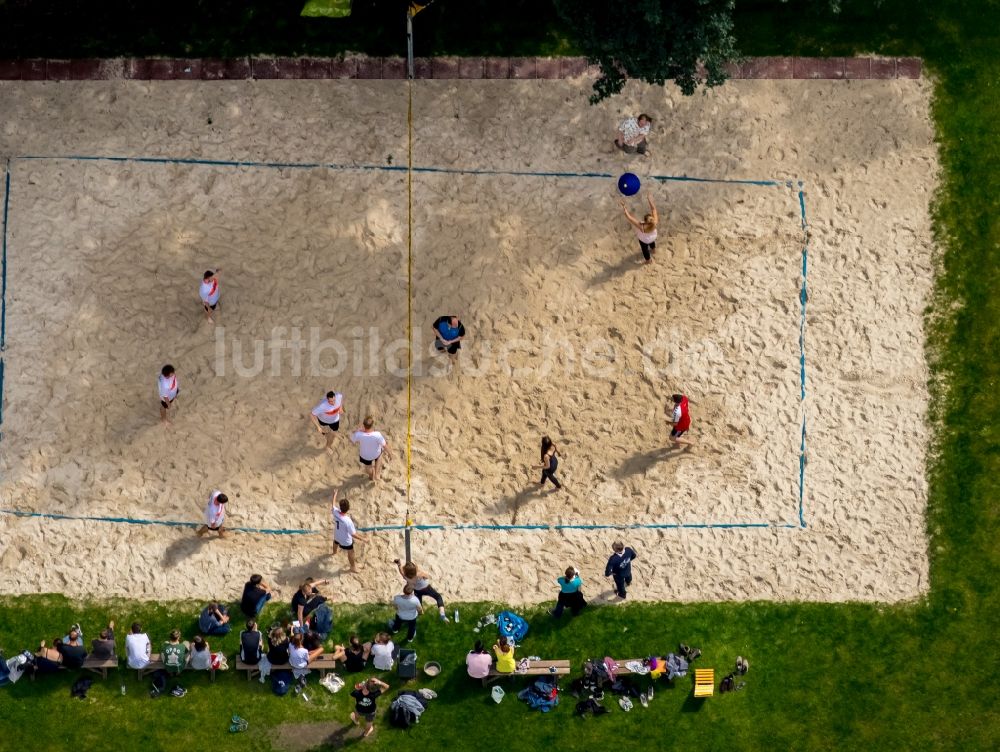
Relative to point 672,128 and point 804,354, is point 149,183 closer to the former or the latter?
point 672,128

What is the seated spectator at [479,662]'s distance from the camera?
24.6m

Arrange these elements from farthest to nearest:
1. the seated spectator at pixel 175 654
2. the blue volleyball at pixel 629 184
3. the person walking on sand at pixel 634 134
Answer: the person walking on sand at pixel 634 134, the blue volleyball at pixel 629 184, the seated spectator at pixel 175 654

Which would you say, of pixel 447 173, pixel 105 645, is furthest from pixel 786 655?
pixel 105 645

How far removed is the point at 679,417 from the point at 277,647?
8.06 m

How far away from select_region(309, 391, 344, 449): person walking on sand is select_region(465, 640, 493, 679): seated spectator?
4.62 m

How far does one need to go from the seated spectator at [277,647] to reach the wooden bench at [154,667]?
109 centimetres

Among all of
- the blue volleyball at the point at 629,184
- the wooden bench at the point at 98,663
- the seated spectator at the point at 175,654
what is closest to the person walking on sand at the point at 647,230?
the blue volleyball at the point at 629,184

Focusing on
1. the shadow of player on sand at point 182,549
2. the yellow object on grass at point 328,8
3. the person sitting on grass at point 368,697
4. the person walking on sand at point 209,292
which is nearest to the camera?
the person sitting on grass at point 368,697

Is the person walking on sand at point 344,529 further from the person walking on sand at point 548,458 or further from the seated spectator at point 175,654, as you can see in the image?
the person walking on sand at point 548,458

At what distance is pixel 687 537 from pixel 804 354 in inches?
161

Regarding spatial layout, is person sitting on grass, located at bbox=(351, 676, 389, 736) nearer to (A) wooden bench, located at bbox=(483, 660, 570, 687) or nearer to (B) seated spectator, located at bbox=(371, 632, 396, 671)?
(B) seated spectator, located at bbox=(371, 632, 396, 671)

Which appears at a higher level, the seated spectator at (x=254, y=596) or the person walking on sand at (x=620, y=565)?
the person walking on sand at (x=620, y=565)

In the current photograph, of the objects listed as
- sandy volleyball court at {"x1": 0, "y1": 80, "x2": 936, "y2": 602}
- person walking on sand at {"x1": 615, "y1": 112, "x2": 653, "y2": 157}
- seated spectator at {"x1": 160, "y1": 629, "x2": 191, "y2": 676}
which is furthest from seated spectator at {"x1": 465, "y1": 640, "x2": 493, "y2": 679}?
person walking on sand at {"x1": 615, "y1": 112, "x2": 653, "y2": 157}

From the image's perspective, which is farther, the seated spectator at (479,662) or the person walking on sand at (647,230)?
the person walking on sand at (647,230)
